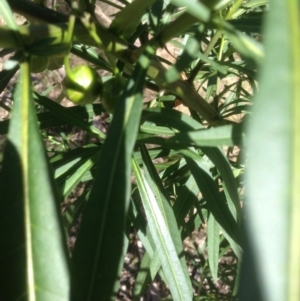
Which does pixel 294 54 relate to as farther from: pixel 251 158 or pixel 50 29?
pixel 50 29

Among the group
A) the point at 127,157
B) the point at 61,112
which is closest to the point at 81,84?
the point at 127,157

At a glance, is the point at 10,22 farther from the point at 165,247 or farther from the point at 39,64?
the point at 165,247

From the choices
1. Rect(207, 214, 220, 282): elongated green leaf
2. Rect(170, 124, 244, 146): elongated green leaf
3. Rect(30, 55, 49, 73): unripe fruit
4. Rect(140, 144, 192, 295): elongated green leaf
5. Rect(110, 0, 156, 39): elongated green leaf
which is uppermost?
Rect(110, 0, 156, 39): elongated green leaf

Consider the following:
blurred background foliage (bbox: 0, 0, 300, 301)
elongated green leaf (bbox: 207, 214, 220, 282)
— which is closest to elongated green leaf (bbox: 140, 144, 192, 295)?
blurred background foliage (bbox: 0, 0, 300, 301)

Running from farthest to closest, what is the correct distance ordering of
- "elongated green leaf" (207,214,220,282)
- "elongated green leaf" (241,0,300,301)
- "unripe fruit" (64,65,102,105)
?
"elongated green leaf" (207,214,220,282), "unripe fruit" (64,65,102,105), "elongated green leaf" (241,0,300,301)

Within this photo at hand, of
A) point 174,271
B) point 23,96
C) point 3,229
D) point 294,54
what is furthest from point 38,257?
point 174,271

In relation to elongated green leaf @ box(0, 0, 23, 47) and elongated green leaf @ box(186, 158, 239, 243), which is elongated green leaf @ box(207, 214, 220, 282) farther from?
elongated green leaf @ box(0, 0, 23, 47)
